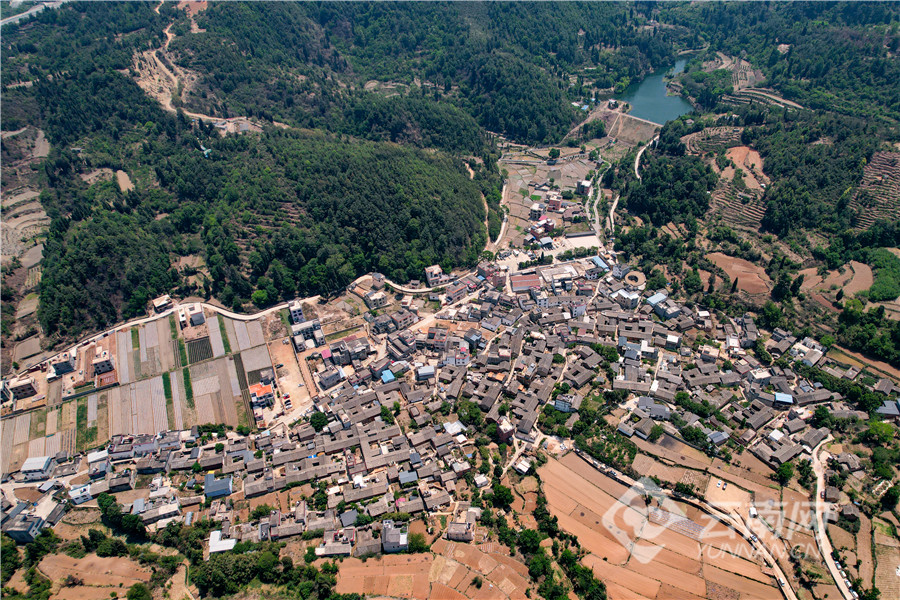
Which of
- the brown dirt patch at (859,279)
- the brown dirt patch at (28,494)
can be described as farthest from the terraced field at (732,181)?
the brown dirt patch at (28,494)

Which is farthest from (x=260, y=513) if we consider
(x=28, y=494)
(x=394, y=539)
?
(x=28, y=494)

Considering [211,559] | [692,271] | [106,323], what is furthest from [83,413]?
[692,271]

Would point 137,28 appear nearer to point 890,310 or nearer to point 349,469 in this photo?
point 349,469

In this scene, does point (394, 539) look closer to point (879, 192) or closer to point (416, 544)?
point (416, 544)

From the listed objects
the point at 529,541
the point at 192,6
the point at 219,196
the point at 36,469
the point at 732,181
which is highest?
the point at 192,6

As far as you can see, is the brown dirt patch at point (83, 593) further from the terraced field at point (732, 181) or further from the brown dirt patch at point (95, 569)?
the terraced field at point (732, 181)
